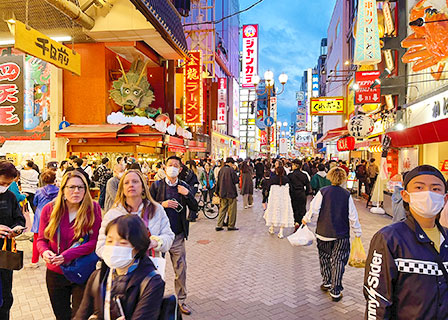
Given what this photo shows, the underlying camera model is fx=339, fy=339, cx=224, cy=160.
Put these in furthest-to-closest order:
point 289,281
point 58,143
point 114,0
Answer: point 58,143 → point 114,0 → point 289,281

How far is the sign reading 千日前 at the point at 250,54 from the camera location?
39.8m

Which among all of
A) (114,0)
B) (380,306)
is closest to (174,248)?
→ (380,306)

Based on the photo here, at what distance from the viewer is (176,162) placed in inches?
192

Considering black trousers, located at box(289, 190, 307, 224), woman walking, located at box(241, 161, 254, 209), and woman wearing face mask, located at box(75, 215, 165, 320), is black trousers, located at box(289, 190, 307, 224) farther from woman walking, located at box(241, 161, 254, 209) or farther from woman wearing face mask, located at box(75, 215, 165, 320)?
woman wearing face mask, located at box(75, 215, 165, 320)

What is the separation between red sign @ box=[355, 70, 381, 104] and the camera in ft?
48.8

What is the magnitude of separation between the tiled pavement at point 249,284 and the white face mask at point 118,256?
3.05 meters

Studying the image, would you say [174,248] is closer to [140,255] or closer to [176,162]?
[176,162]

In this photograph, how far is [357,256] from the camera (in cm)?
515

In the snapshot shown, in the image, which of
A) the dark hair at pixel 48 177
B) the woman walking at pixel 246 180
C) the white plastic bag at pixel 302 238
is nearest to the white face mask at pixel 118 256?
the white plastic bag at pixel 302 238

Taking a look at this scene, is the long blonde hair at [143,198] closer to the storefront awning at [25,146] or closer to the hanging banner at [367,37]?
the hanging banner at [367,37]

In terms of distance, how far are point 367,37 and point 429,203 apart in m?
12.6

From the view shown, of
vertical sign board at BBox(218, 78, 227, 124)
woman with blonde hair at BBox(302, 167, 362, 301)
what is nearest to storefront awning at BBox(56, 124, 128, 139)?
woman with blonde hair at BBox(302, 167, 362, 301)

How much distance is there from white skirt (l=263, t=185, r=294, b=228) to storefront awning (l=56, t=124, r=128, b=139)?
9.04 metres

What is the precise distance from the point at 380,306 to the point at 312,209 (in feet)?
11.2
